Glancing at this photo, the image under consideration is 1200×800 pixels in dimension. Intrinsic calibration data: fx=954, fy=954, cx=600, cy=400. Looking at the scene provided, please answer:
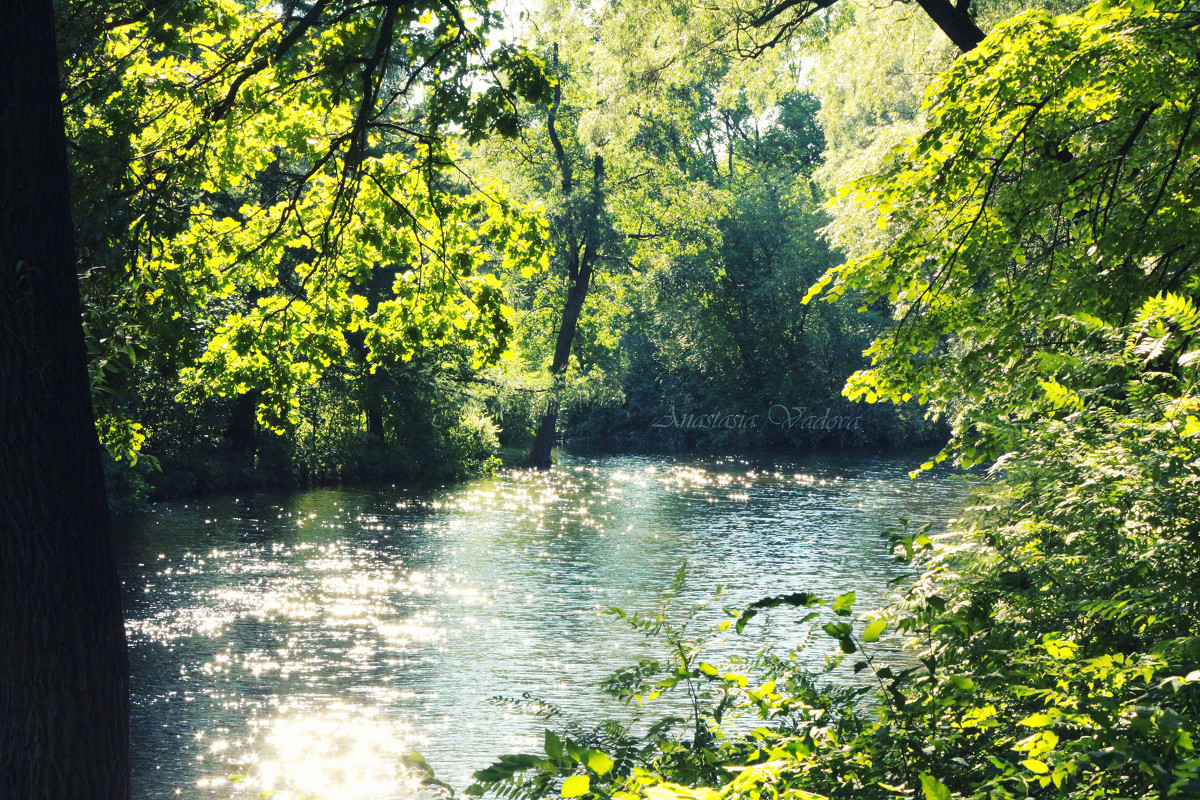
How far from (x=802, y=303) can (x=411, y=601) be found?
7963mm

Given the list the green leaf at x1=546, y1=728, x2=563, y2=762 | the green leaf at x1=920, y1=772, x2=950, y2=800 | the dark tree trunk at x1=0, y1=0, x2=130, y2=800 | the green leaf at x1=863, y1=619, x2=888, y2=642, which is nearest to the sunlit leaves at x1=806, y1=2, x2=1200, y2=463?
the green leaf at x1=863, y1=619, x2=888, y2=642

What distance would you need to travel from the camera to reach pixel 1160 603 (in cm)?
322

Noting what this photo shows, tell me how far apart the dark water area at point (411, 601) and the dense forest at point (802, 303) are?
1.73 metres

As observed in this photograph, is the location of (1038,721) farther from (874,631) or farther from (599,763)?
(599,763)

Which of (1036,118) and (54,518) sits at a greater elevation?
(1036,118)

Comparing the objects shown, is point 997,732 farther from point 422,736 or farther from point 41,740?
point 422,736

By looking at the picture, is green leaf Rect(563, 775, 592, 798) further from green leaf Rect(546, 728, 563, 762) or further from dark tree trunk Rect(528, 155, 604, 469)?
dark tree trunk Rect(528, 155, 604, 469)

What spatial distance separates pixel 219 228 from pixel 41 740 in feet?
16.3

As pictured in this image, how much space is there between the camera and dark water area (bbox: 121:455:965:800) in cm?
827

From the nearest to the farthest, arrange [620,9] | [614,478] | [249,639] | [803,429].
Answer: [249,639] < [620,9] < [614,478] < [803,429]

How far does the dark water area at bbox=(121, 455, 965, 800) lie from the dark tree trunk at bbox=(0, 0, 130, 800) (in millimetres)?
2023

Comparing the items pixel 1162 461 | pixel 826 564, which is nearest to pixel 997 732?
pixel 1162 461

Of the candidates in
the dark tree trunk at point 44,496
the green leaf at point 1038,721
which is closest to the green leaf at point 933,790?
the green leaf at point 1038,721

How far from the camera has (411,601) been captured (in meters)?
13.1
